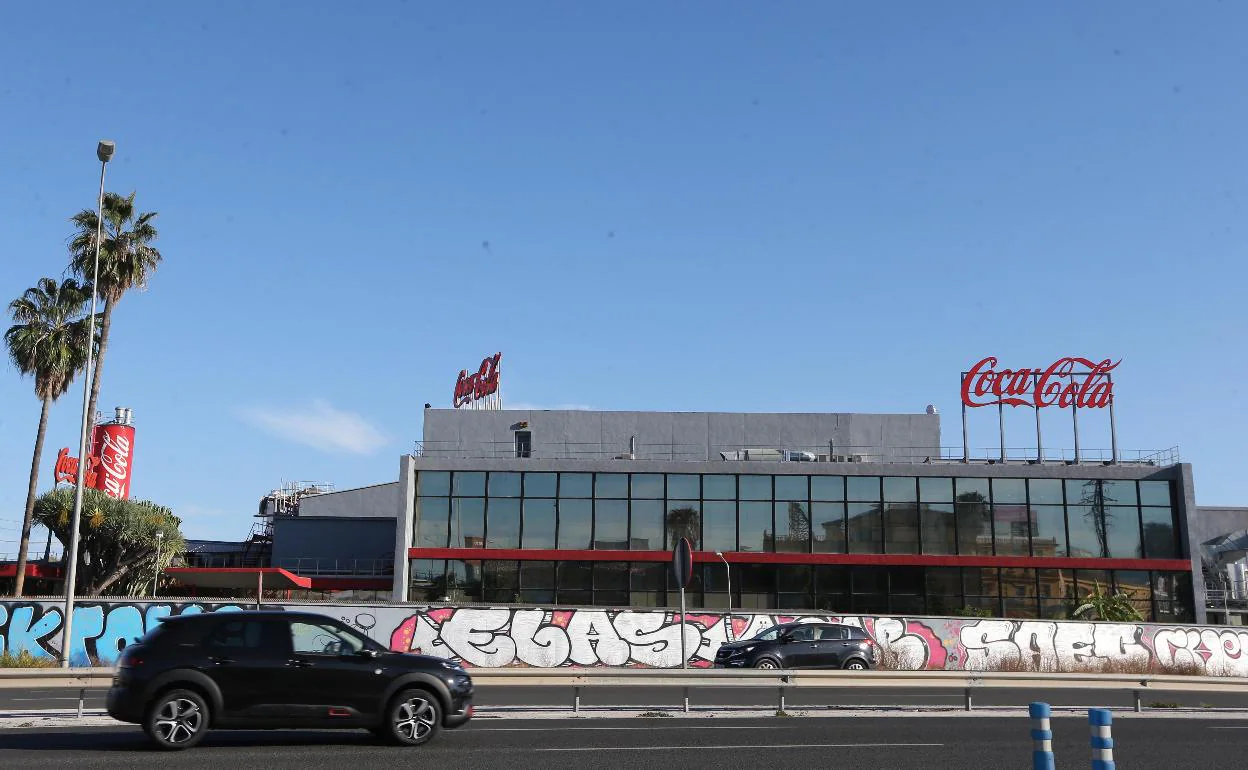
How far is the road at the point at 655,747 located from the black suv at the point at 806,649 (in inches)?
413

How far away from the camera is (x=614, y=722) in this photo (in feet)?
50.9

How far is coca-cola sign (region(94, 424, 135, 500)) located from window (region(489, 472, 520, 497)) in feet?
70.6

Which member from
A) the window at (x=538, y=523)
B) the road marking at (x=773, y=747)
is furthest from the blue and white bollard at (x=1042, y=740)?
the window at (x=538, y=523)

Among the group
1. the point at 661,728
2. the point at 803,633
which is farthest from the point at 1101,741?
the point at 803,633

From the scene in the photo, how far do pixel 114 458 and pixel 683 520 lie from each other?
97.0 ft

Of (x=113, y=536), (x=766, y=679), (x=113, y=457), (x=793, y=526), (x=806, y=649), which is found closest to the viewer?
(x=766, y=679)

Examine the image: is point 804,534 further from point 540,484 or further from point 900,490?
point 540,484

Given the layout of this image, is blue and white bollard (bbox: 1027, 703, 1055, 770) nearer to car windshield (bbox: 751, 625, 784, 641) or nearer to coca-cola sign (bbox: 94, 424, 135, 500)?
car windshield (bbox: 751, 625, 784, 641)

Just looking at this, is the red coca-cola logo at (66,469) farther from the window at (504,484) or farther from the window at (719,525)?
the window at (719,525)

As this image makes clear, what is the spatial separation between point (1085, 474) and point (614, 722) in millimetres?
34350

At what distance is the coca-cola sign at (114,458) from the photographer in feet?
180

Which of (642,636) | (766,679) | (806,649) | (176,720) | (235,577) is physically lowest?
(176,720)

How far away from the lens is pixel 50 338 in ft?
144

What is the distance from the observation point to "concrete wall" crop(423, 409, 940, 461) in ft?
184
